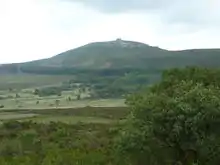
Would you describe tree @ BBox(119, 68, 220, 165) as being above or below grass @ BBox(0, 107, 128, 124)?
above

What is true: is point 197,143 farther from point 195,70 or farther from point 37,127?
point 37,127

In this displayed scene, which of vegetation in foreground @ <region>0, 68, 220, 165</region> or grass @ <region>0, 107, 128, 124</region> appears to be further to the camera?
grass @ <region>0, 107, 128, 124</region>

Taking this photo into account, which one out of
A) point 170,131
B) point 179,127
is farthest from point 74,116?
point 179,127

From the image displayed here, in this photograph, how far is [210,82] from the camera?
1860 inches

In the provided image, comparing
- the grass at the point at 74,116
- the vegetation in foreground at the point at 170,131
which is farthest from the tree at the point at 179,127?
the grass at the point at 74,116

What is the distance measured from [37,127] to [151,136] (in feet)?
212

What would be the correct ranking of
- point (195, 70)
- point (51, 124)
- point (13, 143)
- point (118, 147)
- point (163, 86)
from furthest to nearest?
point (51, 124), point (13, 143), point (195, 70), point (163, 86), point (118, 147)

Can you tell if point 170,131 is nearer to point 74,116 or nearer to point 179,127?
point 179,127

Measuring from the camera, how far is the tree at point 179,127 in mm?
35844

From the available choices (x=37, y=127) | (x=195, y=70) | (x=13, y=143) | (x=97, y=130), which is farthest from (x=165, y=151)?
(x=37, y=127)

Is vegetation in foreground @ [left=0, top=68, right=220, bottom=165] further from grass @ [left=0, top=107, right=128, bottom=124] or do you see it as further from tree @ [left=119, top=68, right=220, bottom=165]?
grass @ [left=0, top=107, right=128, bottom=124]

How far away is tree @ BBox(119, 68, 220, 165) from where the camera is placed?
35.8 metres

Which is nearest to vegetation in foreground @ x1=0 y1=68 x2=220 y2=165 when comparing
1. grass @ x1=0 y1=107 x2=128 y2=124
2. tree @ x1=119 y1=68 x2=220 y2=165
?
tree @ x1=119 y1=68 x2=220 y2=165

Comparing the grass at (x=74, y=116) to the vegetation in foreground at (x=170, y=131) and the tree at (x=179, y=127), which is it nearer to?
the vegetation in foreground at (x=170, y=131)
